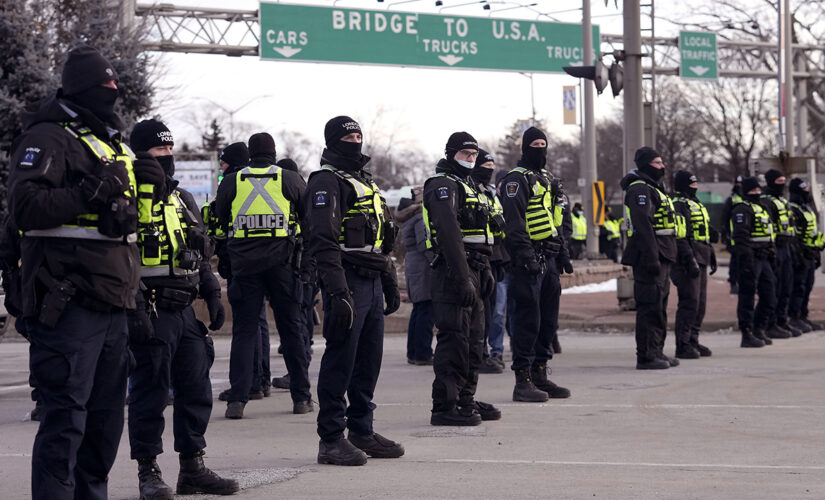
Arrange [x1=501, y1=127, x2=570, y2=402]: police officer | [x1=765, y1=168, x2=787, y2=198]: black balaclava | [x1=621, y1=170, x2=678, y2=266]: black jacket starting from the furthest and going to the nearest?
[x1=765, y1=168, x2=787, y2=198]: black balaclava → [x1=621, y1=170, x2=678, y2=266]: black jacket → [x1=501, y1=127, x2=570, y2=402]: police officer

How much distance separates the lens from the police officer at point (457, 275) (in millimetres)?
8531

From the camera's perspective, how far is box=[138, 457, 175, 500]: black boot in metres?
6.40

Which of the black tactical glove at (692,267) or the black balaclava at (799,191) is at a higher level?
the black balaclava at (799,191)

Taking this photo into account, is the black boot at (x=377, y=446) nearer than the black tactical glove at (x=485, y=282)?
Yes

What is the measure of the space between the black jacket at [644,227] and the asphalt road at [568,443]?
1.15 m

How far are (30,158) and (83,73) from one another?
470mm

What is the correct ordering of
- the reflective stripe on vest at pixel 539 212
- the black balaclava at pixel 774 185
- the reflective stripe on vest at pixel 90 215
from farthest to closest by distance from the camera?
the black balaclava at pixel 774 185 → the reflective stripe on vest at pixel 539 212 → the reflective stripe on vest at pixel 90 215

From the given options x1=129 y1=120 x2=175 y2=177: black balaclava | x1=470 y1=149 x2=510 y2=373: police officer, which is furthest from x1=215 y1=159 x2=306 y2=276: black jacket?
x1=129 y1=120 x2=175 y2=177: black balaclava

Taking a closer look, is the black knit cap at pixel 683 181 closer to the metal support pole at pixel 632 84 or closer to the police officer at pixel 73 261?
the metal support pole at pixel 632 84

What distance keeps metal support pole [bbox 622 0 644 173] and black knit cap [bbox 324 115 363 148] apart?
393 inches

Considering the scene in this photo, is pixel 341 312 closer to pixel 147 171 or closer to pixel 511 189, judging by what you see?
pixel 147 171

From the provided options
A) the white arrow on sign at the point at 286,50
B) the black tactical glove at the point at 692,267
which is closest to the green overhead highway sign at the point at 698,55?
the white arrow on sign at the point at 286,50

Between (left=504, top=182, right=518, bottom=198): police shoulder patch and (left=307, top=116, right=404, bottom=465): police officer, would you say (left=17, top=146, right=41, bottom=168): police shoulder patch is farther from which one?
(left=504, top=182, right=518, bottom=198): police shoulder patch

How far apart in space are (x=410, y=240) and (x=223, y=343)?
15.3 feet
